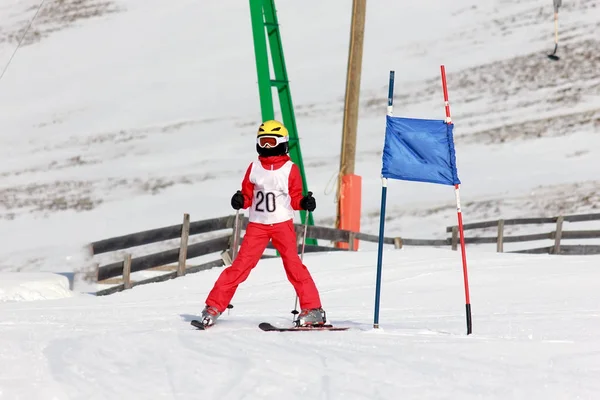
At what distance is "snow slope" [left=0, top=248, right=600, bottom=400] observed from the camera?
5957mm

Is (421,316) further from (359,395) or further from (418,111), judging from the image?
(418,111)

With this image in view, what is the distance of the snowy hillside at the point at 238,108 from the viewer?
34531 millimetres

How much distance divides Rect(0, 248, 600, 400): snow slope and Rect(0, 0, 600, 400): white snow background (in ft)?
0.08

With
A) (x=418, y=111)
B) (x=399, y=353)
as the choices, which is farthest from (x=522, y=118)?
A: (x=399, y=353)

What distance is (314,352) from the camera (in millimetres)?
6887

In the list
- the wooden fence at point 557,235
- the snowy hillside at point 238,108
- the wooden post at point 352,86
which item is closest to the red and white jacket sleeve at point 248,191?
the wooden post at point 352,86

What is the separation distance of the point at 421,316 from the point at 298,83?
37510 millimetres

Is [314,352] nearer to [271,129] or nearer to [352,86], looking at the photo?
[271,129]

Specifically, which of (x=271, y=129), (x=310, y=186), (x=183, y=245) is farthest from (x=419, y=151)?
(x=310, y=186)

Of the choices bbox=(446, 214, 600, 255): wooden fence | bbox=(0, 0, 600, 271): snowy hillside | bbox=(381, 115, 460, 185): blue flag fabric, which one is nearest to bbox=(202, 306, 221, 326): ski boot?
bbox=(381, 115, 460, 185): blue flag fabric

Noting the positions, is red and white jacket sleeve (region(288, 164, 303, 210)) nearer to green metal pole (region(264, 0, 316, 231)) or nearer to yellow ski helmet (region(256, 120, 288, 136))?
yellow ski helmet (region(256, 120, 288, 136))

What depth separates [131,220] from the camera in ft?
111

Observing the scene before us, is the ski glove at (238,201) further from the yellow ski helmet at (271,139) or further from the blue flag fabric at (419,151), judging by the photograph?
the blue flag fabric at (419,151)

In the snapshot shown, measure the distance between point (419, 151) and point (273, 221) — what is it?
4.32ft
